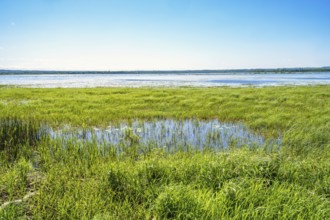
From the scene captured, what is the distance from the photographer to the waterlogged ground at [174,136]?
876 centimetres

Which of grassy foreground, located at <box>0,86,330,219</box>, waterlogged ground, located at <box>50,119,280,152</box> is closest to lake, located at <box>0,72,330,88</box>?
waterlogged ground, located at <box>50,119,280,152</box>

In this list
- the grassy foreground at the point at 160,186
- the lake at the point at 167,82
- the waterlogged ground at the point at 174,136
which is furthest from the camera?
the lake at the point at 167,82

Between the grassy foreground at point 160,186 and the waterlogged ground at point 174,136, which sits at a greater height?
the grassy foreground at point 160,186

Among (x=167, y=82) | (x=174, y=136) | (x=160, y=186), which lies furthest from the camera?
(x=167, y=82)

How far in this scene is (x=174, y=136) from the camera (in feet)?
32.3

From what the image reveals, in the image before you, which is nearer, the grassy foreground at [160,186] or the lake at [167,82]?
the grassy foreground at [160,186]

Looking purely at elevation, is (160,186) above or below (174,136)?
above

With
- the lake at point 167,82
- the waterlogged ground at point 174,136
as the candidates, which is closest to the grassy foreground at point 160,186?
the waterlogged ground at point 174,136

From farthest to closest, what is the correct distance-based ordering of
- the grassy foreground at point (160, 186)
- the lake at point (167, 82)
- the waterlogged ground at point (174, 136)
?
the lake at point (167, 82) < the waterlogged ground at point (174, 136) < the grassy foreground at point (160, 186)

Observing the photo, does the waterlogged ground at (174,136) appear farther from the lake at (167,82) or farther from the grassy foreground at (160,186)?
the lake at (167,82)

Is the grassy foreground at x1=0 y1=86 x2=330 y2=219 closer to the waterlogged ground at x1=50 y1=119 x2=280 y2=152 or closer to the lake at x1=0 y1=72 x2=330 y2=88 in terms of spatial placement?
the waterlogged ground at x1=50 y1=119 x2=280 y2=152

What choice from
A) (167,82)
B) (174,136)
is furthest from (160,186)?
(167,82)

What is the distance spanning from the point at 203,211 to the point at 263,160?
2.53 meters

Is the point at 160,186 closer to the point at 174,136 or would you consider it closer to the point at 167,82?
the point at 174,136
